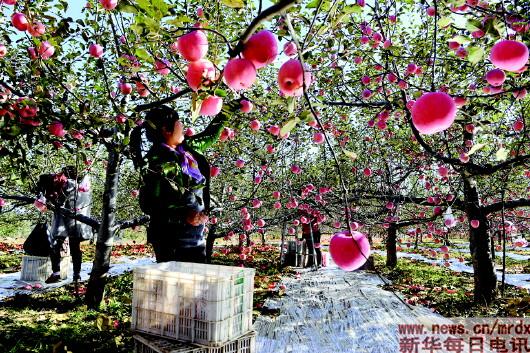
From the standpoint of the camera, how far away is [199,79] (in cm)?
139

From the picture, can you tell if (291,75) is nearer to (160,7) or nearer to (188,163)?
(160,7)

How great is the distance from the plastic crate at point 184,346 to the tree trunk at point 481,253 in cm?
543

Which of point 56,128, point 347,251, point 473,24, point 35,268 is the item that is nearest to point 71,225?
point 35,268

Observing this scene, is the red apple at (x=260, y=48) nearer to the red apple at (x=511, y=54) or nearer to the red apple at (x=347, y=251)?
the red apple at (x=347, y=251)

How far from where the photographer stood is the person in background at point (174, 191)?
3.26 meters

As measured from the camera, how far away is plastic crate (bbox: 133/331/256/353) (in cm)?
280

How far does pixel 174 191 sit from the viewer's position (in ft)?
11.5

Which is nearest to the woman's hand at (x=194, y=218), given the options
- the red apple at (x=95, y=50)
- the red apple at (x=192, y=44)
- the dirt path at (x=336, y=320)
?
the red apple at (x=95, y=50)

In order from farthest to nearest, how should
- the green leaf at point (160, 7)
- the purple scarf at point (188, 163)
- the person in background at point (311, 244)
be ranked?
the person in background at point (311, 244), the purple scarf at point (188, 163), the green leaf at point (160, 7)

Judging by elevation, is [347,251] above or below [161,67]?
below

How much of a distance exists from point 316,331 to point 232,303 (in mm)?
2575

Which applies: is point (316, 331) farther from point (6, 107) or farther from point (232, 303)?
point (6, 107)

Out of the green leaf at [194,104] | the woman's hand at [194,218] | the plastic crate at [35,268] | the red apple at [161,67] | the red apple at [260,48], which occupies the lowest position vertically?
the plastic crate at [35,268]

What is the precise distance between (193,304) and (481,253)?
6.26 metres
